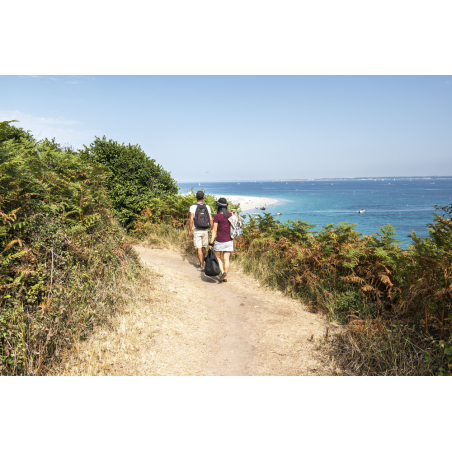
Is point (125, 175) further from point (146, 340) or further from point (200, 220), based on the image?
point (146, 340)

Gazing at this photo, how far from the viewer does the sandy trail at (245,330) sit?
418cm

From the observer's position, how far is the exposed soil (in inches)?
159

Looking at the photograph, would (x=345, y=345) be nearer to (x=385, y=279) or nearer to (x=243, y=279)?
(x=385, y=279)

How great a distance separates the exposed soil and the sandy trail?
2 centimetres

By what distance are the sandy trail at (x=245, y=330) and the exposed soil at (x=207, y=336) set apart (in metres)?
0.02

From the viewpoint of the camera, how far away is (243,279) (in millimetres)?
8289

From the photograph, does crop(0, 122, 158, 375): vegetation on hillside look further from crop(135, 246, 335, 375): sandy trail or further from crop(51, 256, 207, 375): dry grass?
crop(135, 246, 335, 375): sandy trail

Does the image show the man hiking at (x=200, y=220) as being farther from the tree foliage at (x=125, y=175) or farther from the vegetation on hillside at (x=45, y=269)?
the tree foliage at (x=125, y=175)

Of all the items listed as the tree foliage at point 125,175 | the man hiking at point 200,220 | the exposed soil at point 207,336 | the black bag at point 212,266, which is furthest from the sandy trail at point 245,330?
the tree foliage at point 125,175

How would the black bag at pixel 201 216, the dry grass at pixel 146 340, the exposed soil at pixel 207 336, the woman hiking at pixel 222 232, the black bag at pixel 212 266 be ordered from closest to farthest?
the dry grass at pixel 146 340
the exposed soil at pixel 207 336
the black bag at pixel 212 266
the woman hiking at pixel 222 232
the black bag at pixel 201 216

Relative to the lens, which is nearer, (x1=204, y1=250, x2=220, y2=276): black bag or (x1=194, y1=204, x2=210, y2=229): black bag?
(x1=204, y1=250, x2=220, y2=276): black bag

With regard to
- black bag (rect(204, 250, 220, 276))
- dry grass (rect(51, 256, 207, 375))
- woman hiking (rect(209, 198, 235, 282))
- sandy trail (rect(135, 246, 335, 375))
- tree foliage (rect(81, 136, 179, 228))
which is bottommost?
sandy trail (rect(135, 246, 335, 375))

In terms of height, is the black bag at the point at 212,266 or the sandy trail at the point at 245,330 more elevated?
the black bag at the point at 212,266

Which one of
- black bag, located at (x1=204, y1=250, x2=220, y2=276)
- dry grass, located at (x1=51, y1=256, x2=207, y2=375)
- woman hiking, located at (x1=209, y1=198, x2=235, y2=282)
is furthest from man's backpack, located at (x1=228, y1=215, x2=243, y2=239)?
dry grass, located at (x1=51, y1=256, x2=207, y2=375)
